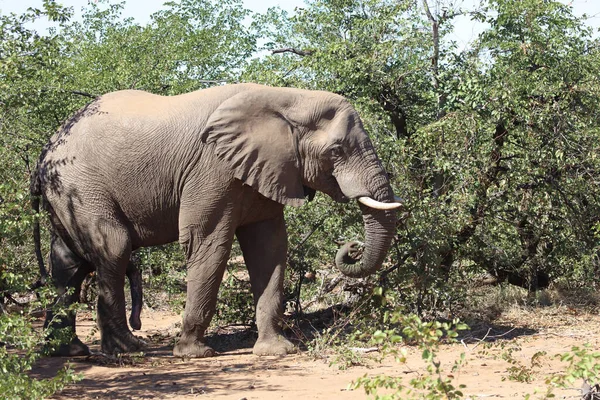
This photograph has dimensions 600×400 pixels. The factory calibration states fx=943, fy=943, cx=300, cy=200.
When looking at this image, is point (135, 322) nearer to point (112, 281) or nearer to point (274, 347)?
point (112, 281)

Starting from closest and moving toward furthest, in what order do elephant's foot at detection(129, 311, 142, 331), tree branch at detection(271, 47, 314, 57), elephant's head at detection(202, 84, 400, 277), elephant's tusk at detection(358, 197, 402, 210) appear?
elephant's tusk at detection(358, 197, 402, 210), elephant's head at detection(202, 84, 400, 277), elephant's foot at detection(129, 311, 142, 331), tree branch at detection(271, 47, 314, 57)

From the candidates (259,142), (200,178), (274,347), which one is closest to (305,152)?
(259,142)

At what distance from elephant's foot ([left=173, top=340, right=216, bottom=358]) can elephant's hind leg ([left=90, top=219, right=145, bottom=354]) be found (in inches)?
18.4

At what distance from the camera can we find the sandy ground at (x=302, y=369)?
25.0 ft

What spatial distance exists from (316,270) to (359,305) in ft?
4.56

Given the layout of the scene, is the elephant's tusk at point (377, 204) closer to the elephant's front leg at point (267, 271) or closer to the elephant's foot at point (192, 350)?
the elephant's front leg at point (267, 271)

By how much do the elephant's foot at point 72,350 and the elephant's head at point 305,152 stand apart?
2505 mm

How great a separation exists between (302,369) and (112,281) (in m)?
2.33

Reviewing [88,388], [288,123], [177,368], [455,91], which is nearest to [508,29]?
[455,91]

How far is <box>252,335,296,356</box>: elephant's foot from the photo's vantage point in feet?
32.0

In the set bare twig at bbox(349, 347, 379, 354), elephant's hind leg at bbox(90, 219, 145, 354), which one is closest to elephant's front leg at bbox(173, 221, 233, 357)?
elephant's hind leg at bbox(90, 219, 145, 354)

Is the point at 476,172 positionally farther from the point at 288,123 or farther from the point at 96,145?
the point at 96,145

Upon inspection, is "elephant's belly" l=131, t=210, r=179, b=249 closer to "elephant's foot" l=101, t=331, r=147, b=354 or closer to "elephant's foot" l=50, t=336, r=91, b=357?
"elephant's foot" l=101, t=331, r=147, b=354

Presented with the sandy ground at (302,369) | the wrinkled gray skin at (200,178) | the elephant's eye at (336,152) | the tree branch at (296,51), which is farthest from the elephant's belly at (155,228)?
the tree branch at (296,51)
